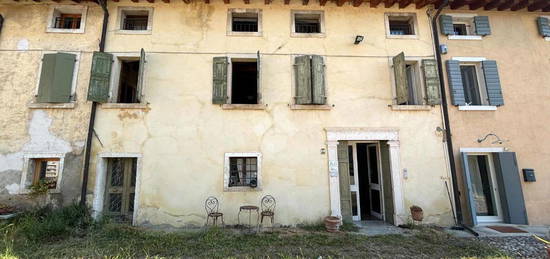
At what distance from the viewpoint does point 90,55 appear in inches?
287

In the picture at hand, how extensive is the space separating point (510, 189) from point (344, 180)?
460cm

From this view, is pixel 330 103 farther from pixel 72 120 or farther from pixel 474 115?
pixel 72 120

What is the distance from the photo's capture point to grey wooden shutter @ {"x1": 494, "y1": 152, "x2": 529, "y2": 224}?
6957mm

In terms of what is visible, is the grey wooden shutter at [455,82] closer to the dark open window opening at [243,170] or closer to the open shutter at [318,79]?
the open shutter at [318,79]

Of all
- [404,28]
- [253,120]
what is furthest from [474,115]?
[253,120]

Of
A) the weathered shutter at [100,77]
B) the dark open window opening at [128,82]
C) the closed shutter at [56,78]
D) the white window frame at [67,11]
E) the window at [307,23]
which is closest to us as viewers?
the weathered shutter at [100,77]

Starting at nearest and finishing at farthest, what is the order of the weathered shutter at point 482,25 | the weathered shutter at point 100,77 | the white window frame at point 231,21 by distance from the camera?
1. the weathered shutter at point 100,77
2. the white window frame at point 231,21
3. the weathered shutter at point 482,25

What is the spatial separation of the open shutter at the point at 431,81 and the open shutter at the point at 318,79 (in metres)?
3.05

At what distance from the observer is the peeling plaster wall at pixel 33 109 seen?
21.9 feet

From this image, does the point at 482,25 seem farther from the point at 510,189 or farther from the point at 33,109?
the point at 33,109

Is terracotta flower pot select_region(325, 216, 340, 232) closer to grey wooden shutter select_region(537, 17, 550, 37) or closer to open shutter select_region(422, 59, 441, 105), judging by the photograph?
open shutter select_region(422, 59, 441, 105)

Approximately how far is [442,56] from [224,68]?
6.67m

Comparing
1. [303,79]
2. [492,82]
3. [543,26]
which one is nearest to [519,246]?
[492,82]

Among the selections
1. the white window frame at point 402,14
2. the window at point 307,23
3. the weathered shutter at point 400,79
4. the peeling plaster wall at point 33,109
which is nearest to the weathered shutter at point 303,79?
the window at point 307,23
